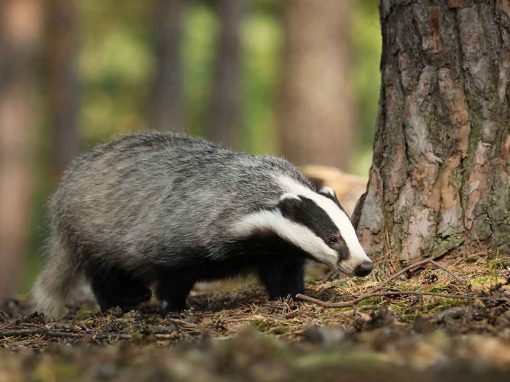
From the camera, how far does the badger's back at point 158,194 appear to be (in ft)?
25.3

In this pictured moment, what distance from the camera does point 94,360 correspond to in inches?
182

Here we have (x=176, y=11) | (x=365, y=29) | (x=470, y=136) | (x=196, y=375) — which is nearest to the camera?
(x=196, y=375)

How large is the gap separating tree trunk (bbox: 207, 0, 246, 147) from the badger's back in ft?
49.1

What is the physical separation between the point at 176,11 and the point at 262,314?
1725 cm

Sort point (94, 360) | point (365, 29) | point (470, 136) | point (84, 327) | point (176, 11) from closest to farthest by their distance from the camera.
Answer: point (94, 360)
point (84, 327)
point (470, 136)
point (176, 11)
point (365, 29)

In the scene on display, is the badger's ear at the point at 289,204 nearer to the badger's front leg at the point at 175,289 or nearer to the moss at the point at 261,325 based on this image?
the badger's front leg at the point at 175,289

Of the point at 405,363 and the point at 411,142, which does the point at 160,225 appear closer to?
the point at 411,142

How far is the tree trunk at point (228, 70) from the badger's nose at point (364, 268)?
668 inches

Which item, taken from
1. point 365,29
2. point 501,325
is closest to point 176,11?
point 365,29

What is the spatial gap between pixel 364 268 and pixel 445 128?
4.02 ft

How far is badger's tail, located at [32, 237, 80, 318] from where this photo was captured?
9102mm

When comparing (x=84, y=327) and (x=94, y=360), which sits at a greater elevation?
(x=94, y=360)

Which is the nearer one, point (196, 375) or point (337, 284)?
point (196, 375)

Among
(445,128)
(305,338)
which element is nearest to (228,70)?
(445,128)
